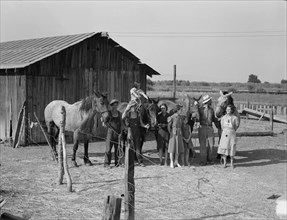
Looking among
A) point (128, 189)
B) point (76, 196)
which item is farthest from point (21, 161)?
point (128, 189)

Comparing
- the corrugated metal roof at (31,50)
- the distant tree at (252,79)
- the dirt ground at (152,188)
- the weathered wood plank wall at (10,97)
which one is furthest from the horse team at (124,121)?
the distant tree at (252,79)

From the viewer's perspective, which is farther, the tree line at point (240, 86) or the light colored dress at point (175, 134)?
the tree line at point (240, 86)

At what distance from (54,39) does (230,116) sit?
1129 centimetres

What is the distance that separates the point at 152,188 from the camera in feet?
31.0

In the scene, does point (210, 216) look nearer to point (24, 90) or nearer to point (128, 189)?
point (128, 189)

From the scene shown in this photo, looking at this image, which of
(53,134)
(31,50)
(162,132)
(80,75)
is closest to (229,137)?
(162,132)

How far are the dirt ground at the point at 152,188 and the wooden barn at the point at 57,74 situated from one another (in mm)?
2037

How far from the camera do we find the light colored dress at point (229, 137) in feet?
39.4

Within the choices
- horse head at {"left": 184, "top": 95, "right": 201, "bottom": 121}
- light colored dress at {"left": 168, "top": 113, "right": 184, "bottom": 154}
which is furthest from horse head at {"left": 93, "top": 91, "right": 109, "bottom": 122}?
horse head at {"left": 184, "top": 95, "right": 201, "bottom": 121}

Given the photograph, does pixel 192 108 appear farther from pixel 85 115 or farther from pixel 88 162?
pixel 88 162

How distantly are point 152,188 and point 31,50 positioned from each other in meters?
11.0

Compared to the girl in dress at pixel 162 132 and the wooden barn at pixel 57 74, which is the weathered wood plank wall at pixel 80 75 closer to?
the wooden barn at pixel 57 74

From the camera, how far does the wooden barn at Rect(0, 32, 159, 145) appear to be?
15398 mm

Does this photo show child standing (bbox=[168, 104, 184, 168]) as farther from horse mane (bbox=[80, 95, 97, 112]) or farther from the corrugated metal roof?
the corrugated metal roof
